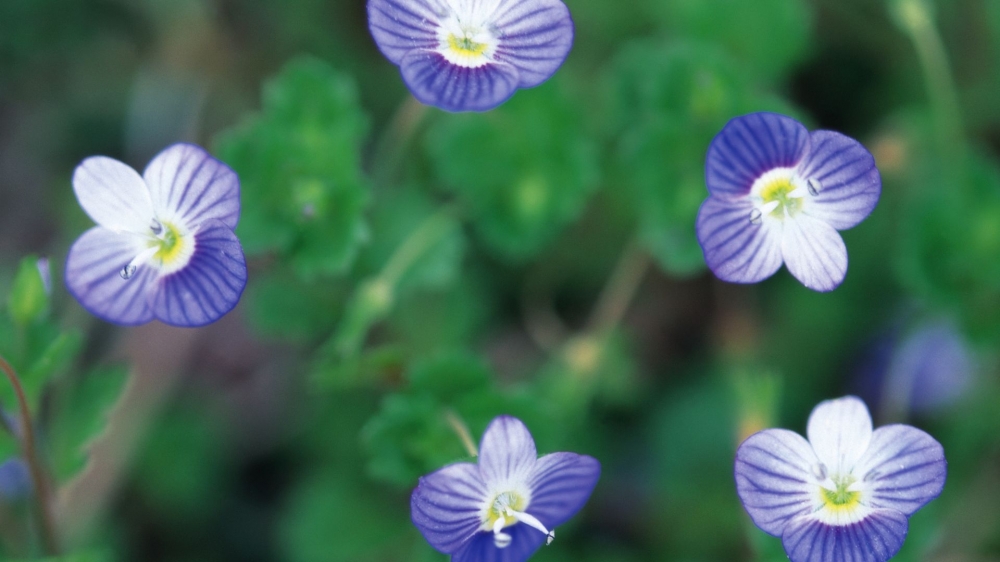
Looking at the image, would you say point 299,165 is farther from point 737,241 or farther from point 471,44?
point 737,241

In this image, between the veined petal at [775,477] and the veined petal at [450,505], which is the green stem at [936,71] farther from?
the veined petal at [450,505]

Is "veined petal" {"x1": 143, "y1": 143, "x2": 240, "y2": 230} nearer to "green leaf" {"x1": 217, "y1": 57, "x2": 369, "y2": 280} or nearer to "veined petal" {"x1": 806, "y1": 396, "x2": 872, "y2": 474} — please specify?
"green leaf" {"x1": 217, "y1": 57, "x2": 369, "y2": 280}

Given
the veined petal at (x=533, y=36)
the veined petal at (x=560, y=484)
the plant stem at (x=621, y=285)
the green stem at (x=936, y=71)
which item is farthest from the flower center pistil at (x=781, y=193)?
the plant stem at (x=621, y=285)

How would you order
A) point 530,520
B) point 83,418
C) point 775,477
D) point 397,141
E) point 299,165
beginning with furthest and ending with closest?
point 397,141, point 299,165, point 83,418, point 775,477, point 530,520

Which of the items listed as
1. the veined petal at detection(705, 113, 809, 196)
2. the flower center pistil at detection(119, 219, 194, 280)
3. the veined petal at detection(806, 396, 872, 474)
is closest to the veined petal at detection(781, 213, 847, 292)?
the veined petal at detection(705, 113, 809, 196)

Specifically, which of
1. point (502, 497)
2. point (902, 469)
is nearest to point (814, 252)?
point (902, 469)

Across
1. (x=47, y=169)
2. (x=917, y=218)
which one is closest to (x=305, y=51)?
(x=47, y=169)
